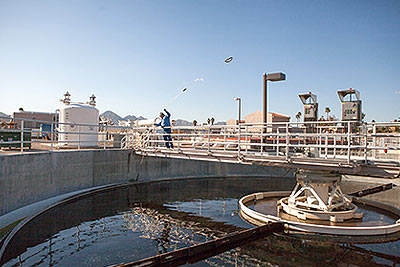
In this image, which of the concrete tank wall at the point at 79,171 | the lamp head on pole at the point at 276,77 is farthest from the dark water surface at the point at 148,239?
the lamp head on pole at the point at 276,77

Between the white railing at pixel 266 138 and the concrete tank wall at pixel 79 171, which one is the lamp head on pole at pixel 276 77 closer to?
the white railing at pixel 266 138

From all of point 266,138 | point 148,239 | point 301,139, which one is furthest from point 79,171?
point 301,139

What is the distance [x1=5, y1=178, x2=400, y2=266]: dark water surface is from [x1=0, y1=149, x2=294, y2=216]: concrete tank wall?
1.12 meters

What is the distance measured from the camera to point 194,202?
13016mm

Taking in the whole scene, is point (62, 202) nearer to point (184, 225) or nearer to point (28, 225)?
point (28, 225)

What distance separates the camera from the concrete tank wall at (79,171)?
31.8 ft

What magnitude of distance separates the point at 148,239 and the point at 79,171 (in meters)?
7.15

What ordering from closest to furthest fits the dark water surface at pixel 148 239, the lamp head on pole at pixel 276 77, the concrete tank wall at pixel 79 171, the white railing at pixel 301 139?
the dark water surface at pixel 148 239, the white railing at pixel 301 139, the concrete tank wall at pixel 79 171, the lamp head on pole at pixel 276 77

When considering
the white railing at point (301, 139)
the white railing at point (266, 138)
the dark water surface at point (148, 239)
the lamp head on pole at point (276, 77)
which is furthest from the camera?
the lamp head on pole at point (276, 77)

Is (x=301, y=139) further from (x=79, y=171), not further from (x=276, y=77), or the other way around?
(x=79, y=171)

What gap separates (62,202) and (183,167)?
9.43 metres

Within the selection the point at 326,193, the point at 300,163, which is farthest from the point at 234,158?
the point at 326,193

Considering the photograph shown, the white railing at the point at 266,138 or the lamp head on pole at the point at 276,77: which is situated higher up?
the lamp head on pole at the point at 276,77

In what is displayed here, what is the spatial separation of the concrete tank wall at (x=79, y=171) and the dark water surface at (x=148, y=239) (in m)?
1.12
